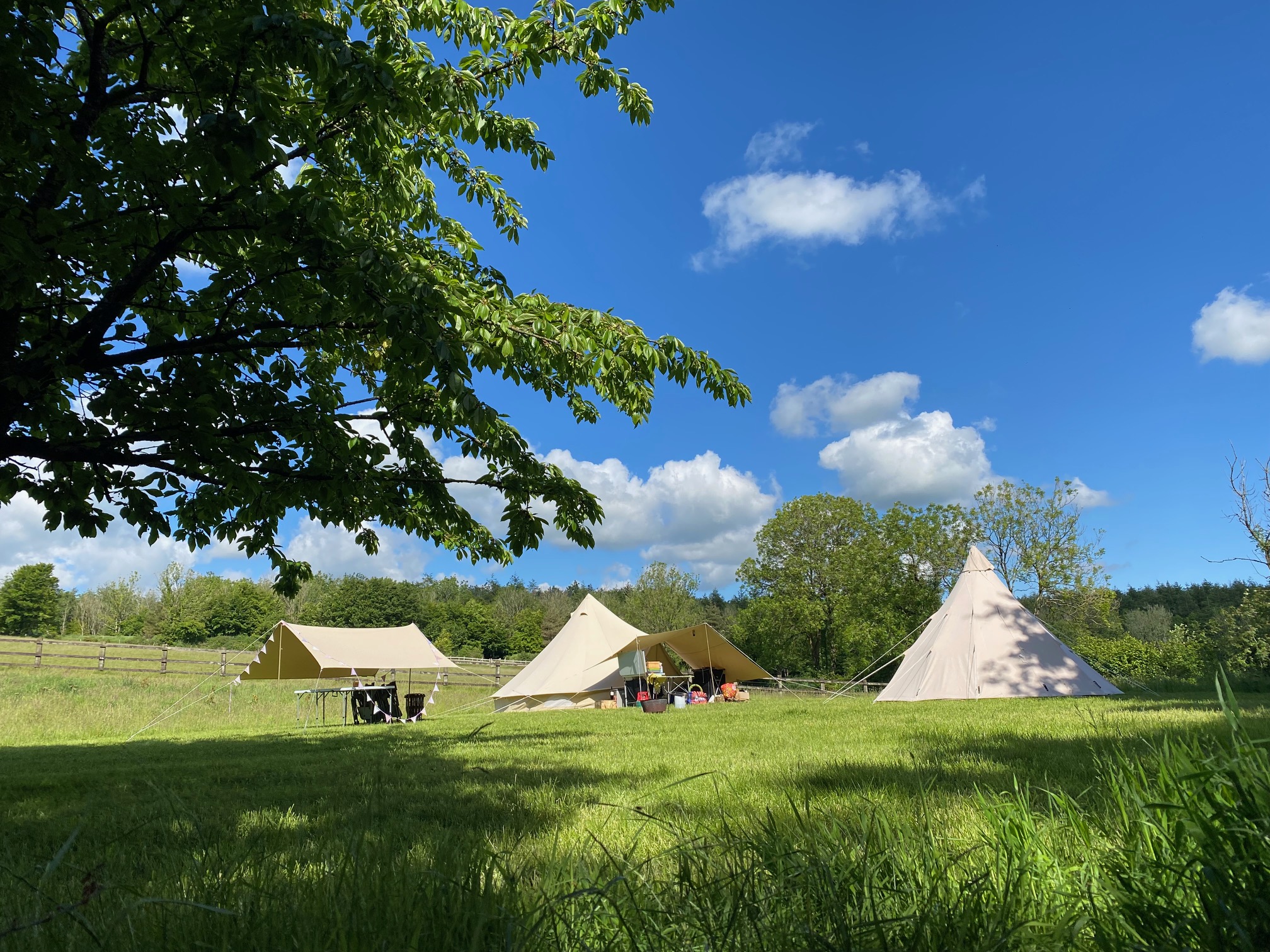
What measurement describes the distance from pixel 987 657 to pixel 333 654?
16989 millimetres

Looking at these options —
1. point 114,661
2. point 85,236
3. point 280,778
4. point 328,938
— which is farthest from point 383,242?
point 114,661

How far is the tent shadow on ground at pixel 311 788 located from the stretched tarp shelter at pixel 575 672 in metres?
13.6

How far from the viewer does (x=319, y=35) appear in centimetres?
368

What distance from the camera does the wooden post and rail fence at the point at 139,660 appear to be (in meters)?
28.2

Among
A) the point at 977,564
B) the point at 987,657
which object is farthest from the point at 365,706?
the point at 977,564

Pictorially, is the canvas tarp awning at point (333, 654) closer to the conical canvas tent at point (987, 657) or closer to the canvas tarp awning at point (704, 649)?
the canvas tarp awning at point (704, 649)

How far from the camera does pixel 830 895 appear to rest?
4.54ft

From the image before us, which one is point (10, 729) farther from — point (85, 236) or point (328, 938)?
point (328, 938)

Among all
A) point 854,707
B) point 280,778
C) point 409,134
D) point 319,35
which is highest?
point 409,134

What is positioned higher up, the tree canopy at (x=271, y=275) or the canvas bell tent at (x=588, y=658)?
the tree canopy at (x=271, y=275)

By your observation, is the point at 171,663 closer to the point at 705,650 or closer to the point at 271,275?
the point at 705,650

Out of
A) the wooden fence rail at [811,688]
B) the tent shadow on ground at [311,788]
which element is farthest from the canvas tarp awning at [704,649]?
the tent shadow on ground at [311,788]

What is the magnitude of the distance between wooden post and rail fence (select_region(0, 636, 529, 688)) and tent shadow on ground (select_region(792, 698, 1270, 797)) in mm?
20944

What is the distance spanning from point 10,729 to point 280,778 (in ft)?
48.4
